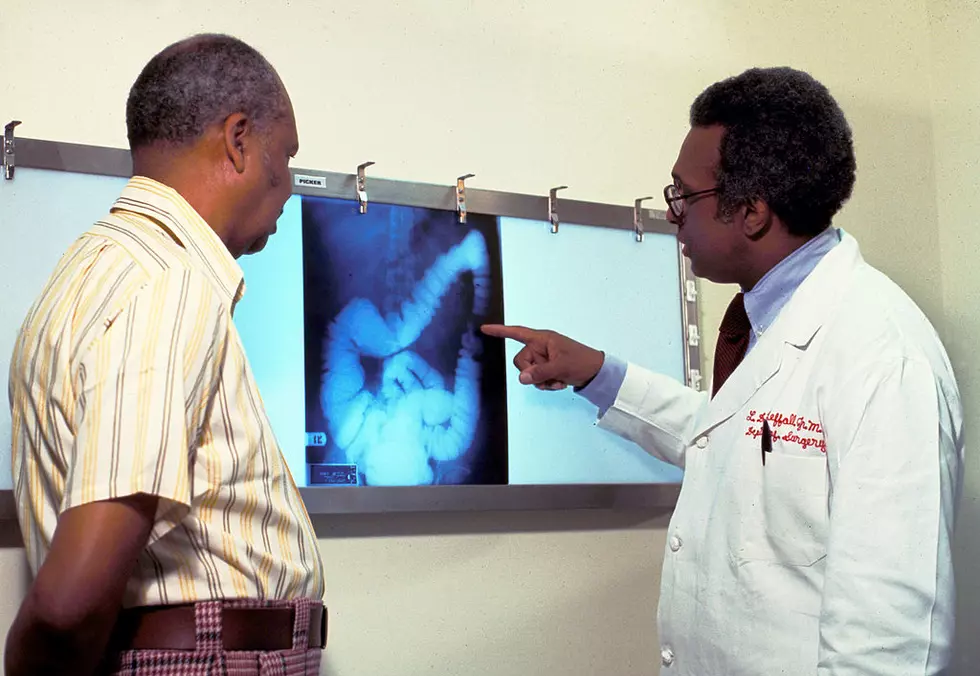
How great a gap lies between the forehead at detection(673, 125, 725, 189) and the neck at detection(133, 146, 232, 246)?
0.75 m

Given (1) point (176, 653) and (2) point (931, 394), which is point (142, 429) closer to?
(1) point (176, 653)

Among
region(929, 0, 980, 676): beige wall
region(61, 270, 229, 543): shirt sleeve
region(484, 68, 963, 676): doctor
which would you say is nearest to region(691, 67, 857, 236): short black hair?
region(484, 68, 963, 676): doctor

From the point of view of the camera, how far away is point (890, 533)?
4.21ft

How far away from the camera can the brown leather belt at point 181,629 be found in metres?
1.05

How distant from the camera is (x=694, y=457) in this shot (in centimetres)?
162

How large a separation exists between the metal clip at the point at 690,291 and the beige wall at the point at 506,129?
→ 8cm

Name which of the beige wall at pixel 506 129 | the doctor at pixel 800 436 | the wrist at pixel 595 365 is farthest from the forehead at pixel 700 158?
the beige wall at pixel 506 129

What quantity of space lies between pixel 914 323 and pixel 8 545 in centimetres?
132

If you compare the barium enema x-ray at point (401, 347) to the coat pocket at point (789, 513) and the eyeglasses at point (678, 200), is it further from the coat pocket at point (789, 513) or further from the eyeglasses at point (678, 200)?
the coat pocket at point (789, 513)

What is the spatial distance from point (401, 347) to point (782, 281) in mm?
641

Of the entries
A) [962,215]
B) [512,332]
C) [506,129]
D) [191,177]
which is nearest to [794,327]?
[512,332]

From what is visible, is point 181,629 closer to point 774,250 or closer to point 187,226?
point 187,226

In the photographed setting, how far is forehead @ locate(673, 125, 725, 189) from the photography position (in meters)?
1.62

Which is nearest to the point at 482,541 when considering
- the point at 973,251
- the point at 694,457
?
the point at 694,457
